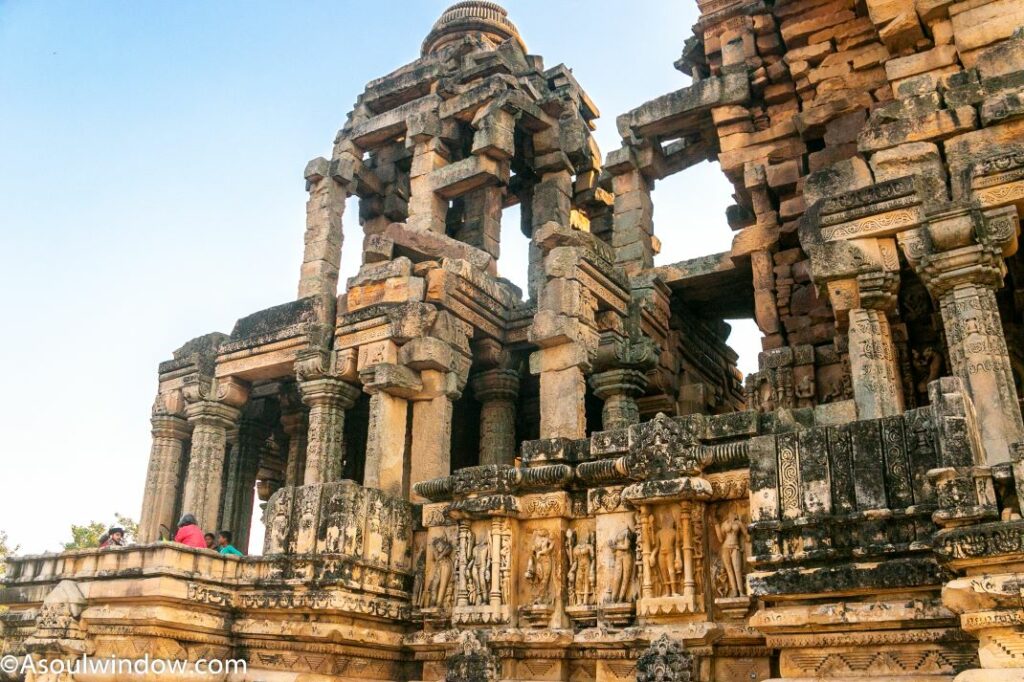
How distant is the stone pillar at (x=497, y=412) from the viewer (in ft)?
50.0

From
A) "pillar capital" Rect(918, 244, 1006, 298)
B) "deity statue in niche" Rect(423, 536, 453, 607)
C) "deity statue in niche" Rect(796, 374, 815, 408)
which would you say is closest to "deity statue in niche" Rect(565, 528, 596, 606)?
"deity statue in niche" Rect(423, 536, 453, 607)

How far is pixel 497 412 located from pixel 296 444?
439 centimetres

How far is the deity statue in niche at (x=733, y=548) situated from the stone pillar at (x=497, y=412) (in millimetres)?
7337

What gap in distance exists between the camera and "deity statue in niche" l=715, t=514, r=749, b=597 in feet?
25.6

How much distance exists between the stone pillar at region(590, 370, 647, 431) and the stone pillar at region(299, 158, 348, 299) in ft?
17.3

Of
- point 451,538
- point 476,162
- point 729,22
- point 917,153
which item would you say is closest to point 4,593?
point 451,538

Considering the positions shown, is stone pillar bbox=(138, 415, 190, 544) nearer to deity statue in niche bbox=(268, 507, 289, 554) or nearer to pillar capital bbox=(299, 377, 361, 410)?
pillar capital bbox=(299, 377, 361, 410)

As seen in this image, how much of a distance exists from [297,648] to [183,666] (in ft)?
3.55

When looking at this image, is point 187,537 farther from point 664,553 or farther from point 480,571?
point 664,553

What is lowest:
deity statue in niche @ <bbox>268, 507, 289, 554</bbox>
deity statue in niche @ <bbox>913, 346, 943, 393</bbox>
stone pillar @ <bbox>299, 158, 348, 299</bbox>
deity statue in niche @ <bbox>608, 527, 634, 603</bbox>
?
deity statue in niche @ <bbox>608, 527, 634, 603</bbox>

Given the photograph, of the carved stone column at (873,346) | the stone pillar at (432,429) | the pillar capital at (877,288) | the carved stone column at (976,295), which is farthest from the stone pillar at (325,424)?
the carved stone column at (976,295)

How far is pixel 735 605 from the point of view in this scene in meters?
7.70

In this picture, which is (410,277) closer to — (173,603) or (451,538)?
(451,538)

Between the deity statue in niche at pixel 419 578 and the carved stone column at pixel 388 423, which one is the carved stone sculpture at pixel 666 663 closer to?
the deity statue in niche at pixel 419 578
